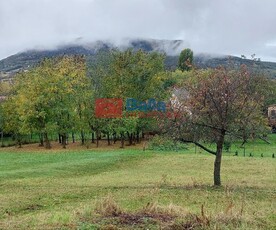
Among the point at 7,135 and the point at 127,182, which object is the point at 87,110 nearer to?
the point at 7,135

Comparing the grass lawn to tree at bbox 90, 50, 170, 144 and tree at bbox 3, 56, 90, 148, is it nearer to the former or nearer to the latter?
tree at bbox 90, 50, 170, 144

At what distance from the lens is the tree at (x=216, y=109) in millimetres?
18391

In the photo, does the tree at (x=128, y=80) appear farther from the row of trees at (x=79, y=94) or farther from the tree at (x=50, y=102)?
the tree at (x=50, y=102)

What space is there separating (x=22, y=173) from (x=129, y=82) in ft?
98.2

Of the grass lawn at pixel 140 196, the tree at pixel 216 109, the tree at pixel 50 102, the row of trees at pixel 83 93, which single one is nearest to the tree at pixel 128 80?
the row of trees at pixel 83 93

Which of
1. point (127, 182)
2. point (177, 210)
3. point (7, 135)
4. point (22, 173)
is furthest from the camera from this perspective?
point (7, 135)

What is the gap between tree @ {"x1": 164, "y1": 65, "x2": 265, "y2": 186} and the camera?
60.3 ft

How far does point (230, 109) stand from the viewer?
18.5 meters

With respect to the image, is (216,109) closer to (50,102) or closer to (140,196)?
(140,196)

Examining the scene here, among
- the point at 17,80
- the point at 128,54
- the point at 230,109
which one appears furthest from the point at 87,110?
the point at 230,109

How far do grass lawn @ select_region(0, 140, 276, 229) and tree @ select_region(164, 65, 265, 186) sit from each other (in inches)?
111

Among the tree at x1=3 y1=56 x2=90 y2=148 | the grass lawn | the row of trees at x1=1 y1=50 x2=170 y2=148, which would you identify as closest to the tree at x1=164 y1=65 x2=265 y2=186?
the grass lawn

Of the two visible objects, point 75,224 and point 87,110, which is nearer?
point 75,224

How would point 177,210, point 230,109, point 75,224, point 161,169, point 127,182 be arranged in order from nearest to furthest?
point 75,224 → point 177,210 → point 230,109 → point 127,182 → point 161,169
